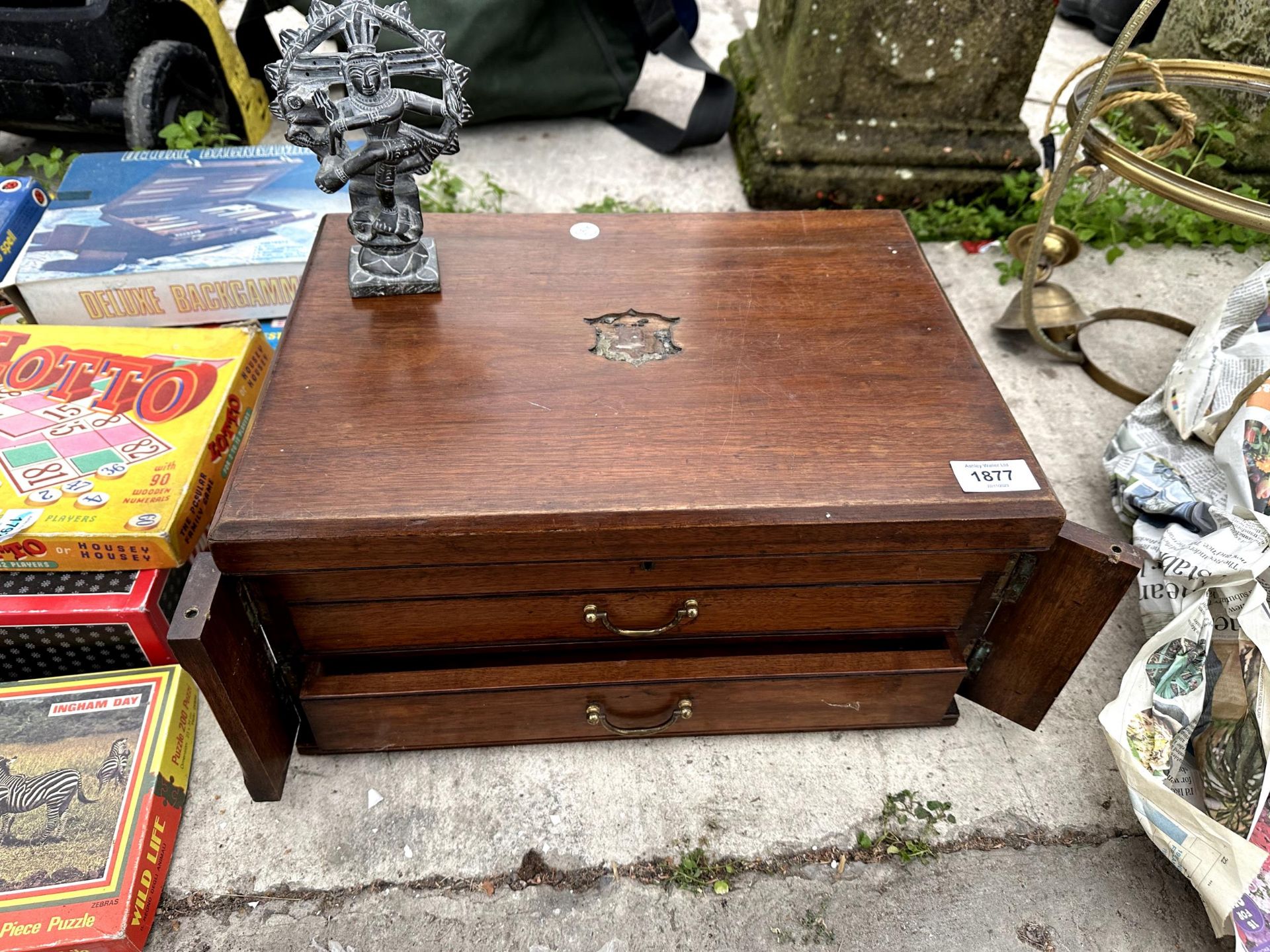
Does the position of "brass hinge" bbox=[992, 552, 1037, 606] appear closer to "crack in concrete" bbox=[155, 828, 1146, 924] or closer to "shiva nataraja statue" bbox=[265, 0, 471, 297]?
"crack in concrete" bbox=[155, 828, 1146, 924]

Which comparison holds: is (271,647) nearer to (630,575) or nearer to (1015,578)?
(630,575)

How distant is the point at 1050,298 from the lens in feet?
6.87

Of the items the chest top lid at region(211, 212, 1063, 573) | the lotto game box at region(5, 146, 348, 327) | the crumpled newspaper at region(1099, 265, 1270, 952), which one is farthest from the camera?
the lotto game box at region(5, 146, 348, 327)

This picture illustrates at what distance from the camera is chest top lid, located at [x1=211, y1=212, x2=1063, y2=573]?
104 centimetres

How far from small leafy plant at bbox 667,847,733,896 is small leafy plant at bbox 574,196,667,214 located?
1.73 metres

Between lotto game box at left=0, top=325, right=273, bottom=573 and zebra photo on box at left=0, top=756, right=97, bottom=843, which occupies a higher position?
lotto game box at left=0, top=325, right=273, bottom=573

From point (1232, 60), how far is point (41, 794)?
329 cm

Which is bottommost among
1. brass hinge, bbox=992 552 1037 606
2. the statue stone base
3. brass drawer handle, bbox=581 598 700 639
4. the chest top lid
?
brass drawer handle, bbox=581 598 700 639

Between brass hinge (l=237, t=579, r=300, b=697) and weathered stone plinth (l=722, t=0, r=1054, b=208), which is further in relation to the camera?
weathered stone plinth (l=722, t=0, r=1054, b=208)

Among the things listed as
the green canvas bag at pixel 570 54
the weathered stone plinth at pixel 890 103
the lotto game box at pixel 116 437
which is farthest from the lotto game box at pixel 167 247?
the weathered stone plinth at pixel 890 103

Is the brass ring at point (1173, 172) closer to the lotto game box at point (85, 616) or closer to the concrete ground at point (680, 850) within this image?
the concrete ground at point (680, 850)

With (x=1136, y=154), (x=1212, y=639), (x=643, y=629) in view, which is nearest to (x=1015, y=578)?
(x=1212, y=639)

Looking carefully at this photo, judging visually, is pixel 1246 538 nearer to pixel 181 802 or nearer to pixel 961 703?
pixel 961 703

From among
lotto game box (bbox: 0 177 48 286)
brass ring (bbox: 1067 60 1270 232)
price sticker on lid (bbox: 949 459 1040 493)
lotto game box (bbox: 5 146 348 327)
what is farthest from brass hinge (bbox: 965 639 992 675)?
lotto game box (bbox: 0 177 48 286)
